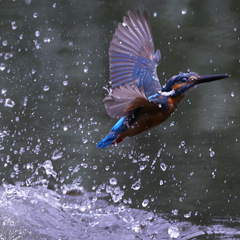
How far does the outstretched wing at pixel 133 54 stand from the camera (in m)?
3.11

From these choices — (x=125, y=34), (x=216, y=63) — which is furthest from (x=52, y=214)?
(x=216, y=63)

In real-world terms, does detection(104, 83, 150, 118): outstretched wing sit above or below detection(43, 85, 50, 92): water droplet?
above

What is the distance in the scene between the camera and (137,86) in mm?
2764

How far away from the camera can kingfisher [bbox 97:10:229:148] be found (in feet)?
8.87

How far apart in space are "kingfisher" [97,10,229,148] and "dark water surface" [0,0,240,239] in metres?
0.61

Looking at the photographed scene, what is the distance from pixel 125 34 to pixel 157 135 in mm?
1756

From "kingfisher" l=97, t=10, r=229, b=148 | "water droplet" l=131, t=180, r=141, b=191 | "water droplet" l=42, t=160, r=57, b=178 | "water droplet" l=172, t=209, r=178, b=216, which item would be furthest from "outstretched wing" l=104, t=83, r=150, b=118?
"water droplet" l=42, t=160, r=57, b=178

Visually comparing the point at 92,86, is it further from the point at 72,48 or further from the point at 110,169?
the point at 110,169

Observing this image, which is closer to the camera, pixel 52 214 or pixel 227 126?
pixel 52 214

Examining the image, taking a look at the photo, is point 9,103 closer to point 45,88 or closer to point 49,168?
point 45,88

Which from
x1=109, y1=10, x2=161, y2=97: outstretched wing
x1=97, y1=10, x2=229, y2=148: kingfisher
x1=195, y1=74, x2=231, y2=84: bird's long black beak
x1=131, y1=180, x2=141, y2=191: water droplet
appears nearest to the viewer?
x1=97, y1=10, x2=229, y2=148: kingfisher

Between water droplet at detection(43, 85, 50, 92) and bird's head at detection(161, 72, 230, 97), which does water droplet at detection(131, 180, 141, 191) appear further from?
water droplet at detection(43, 85, 50, 92)

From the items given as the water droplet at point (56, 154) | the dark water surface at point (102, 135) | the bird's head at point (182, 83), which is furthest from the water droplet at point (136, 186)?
the bird's head at point (182, 83)

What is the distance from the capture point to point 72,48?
5.74m
